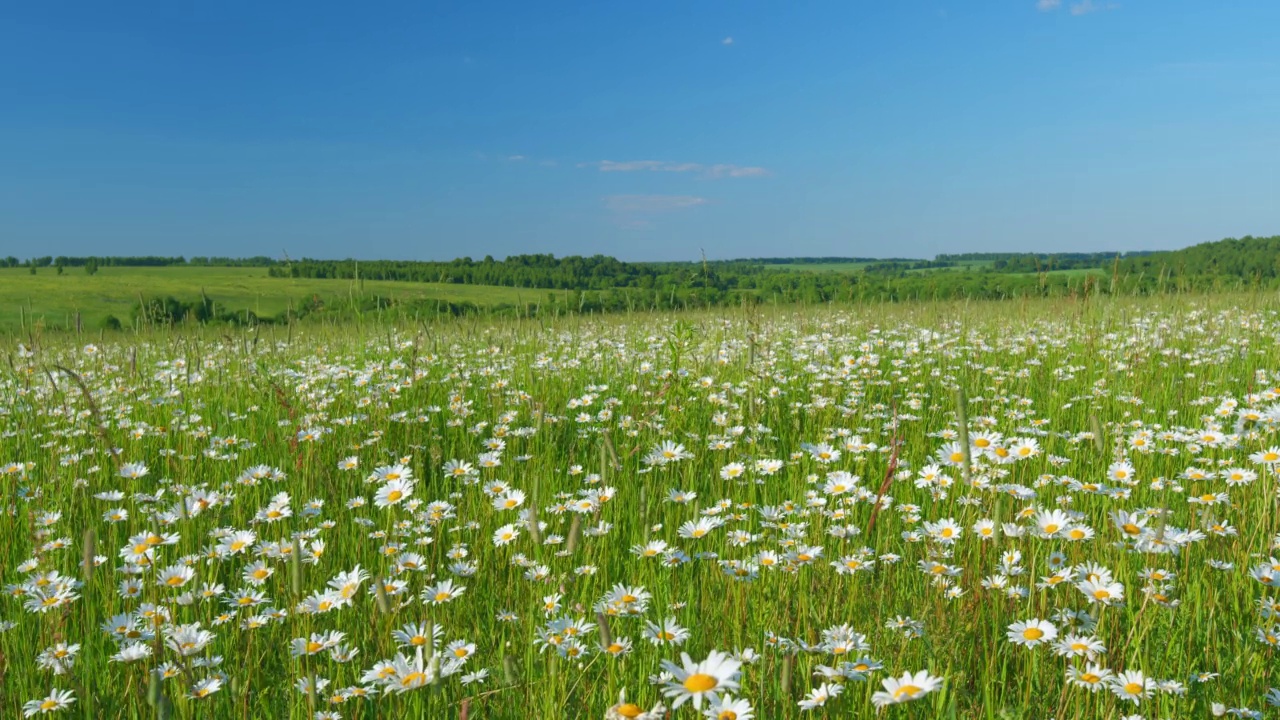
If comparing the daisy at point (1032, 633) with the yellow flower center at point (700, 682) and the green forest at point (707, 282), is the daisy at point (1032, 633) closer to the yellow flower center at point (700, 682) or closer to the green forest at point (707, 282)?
the yellow flower center at point (700, 682)

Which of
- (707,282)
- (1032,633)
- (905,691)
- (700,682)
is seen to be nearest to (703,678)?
(700,682)

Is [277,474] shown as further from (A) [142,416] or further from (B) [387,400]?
(A) [142,416]

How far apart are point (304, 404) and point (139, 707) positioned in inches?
131

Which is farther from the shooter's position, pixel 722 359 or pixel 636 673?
pixel 722 359

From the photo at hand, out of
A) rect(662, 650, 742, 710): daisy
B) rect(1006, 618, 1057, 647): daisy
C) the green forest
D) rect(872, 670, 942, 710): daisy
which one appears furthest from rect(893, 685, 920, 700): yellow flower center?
the green forest

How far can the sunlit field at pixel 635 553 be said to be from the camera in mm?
1966

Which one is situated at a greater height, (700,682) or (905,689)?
(700,682)

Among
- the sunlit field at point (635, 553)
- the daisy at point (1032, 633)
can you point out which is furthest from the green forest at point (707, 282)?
the daisy at point (1032, 633)

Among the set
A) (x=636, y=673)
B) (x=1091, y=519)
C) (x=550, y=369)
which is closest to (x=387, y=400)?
(x=550, y=369)

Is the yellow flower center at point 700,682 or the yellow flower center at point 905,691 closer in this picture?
the yellow flower center at point 700,682

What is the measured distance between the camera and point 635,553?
2.99 metres

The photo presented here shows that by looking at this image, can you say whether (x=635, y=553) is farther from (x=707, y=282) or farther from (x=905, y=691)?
(x=707, y=282)

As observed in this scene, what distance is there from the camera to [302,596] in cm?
262

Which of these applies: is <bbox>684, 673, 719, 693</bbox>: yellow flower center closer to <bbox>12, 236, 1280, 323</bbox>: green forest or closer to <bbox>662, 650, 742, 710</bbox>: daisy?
<bbox>662, 650, 742, 710</bbox>: daisy
